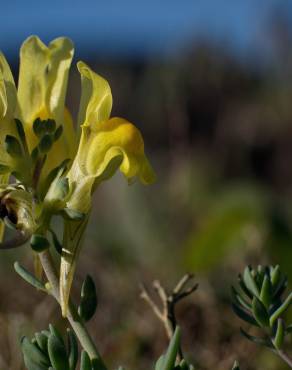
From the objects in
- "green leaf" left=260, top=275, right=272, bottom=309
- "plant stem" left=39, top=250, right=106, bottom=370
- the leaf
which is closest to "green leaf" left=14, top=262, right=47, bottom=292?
"plant stem" left=39, top=250, right=106, bottom=370

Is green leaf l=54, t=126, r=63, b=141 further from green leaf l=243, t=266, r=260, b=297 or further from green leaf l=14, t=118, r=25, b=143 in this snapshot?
green leaf l=243, t=266, r=260, b=297

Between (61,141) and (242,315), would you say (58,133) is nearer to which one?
(61,141)

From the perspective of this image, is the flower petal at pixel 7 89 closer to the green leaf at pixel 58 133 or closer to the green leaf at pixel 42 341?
the green leaf at pixel 58 133

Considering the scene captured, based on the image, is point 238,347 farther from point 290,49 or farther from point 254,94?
point 254,94

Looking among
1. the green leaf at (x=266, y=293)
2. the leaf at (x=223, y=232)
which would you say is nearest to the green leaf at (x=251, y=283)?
the green leaf at (x=266, y=293)

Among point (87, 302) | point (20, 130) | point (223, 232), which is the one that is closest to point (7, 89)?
point (20, 130)

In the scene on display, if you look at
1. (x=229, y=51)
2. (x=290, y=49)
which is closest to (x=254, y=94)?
(x=229, y=51)
